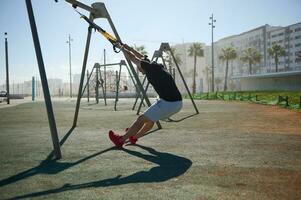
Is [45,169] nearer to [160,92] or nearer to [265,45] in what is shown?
[160,92]

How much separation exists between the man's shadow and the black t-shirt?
1.09 metres

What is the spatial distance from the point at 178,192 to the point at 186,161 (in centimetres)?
155

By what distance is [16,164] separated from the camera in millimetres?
4840

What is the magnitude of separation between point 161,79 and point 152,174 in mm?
2041

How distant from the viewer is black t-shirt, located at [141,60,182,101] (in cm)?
574

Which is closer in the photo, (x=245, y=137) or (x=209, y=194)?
(x=209, y=194)

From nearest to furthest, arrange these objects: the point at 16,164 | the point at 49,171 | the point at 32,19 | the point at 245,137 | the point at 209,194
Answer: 1. the point at 209,194
2. the point at 49,171
3. the point at 16,164
4. the point at 32,19
5. the point at 245,137

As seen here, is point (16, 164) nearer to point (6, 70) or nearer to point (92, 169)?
point (92, 169)

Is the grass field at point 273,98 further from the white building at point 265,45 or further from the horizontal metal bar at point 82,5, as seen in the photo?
the white building at point 265,45

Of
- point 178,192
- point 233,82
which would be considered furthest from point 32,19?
point 233,82

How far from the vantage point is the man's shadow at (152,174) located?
12.0ft

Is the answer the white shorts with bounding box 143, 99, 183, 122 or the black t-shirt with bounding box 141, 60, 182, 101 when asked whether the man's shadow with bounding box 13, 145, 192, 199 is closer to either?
the white shorts with bounding box 143, 99, 183, 122

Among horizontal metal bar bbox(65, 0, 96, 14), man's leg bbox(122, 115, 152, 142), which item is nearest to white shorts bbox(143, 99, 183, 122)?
man's leg bbox(122, 115, 152, 142)

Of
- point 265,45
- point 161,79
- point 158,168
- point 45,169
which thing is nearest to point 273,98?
point 161,79
